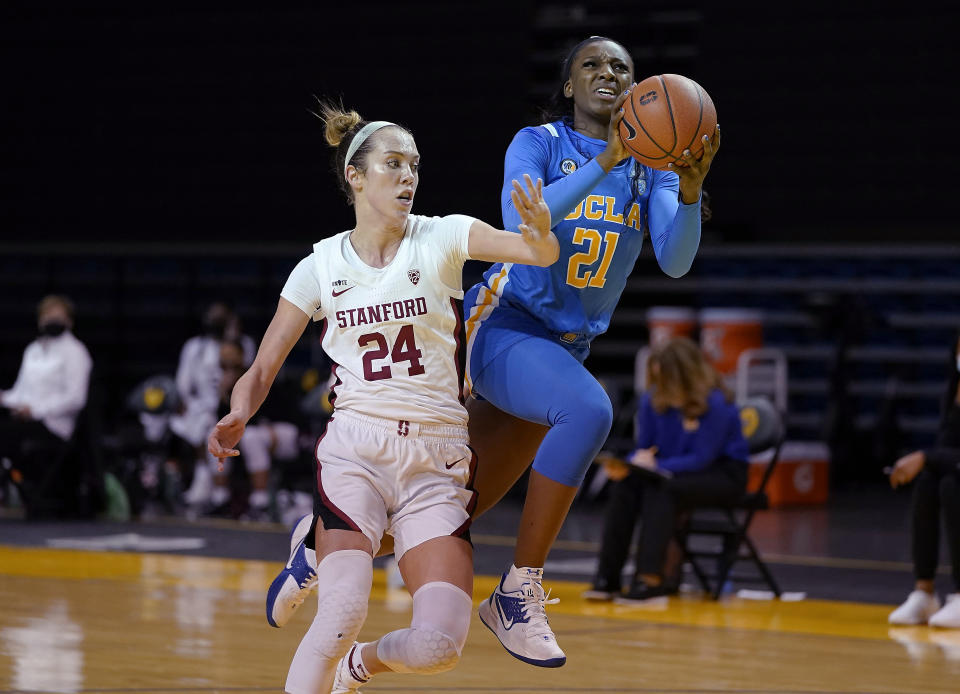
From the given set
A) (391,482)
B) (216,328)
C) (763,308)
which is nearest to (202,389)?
(216,328)

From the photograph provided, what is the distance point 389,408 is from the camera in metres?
3.86

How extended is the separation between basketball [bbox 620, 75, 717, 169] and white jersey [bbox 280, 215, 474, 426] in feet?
1.61

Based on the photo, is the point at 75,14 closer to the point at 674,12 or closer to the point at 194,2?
the point at 194,2

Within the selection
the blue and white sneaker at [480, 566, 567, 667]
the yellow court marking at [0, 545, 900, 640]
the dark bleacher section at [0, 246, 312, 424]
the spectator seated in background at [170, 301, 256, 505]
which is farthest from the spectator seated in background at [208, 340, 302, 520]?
the blue and white sneaker at [480, 566, 567, 667]

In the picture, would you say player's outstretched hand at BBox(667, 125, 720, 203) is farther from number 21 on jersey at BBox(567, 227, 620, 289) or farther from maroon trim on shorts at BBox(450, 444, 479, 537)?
maroon trim on shorts at BBox(450, 444, 479, 537)

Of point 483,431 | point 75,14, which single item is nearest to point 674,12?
point 75,14

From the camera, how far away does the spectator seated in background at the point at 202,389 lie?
431 inches

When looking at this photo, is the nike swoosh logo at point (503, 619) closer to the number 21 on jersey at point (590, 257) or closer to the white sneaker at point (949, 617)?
the number 21 on jersey at point (590, 257)

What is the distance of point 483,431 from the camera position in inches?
170

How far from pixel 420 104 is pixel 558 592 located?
26.7 feet

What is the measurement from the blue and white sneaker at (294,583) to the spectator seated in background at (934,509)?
3.41m

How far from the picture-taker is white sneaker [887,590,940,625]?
270 inches

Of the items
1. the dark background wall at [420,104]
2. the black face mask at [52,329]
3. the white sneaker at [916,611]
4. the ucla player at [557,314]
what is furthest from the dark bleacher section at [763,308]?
Result: the ucla player at [557,314]

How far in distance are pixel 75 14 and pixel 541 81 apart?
17.2 feet
